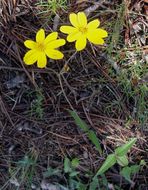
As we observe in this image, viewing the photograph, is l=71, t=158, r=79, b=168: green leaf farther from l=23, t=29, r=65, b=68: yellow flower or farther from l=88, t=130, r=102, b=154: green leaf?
l=23, t=29, r=65, b=68: yellow flower

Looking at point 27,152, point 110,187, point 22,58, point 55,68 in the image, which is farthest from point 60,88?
point 110,187

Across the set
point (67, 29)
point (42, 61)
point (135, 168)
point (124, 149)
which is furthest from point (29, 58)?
point (135, 168)

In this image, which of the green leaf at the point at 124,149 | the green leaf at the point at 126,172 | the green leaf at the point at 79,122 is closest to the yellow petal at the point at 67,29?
the green leaf at the point at 79,122

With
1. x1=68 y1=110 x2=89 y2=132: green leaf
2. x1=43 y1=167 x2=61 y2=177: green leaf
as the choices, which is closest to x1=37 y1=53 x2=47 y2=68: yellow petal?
x1=68 y1=110 x2=89 y2=132: green leaf

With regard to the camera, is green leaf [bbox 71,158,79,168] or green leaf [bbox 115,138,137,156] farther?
green leaf [bbox 71,158,79,168]

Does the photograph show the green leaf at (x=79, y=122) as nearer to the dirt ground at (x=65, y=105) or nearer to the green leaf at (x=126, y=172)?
the dirt ground at (x=65, y=105)

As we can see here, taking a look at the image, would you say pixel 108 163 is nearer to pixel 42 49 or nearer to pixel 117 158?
pixel 117 158

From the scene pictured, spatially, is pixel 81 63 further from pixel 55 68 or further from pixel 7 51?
pixel 7 51
